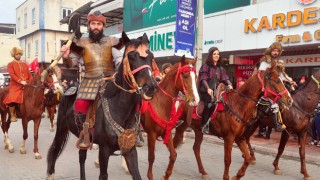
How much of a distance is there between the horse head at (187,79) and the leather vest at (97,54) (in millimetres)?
1365

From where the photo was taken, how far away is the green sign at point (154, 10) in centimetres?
1497

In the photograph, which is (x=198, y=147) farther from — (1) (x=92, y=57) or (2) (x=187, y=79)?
(1) (x=92, y=57)

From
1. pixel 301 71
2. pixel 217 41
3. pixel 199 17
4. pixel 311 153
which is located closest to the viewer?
pixel 311 153

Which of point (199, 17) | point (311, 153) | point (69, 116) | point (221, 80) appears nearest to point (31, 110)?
point (69, 116)

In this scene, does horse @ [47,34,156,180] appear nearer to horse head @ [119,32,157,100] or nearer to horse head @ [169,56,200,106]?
horse head @ [119,32,157,100]

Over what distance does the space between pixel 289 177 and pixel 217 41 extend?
8.08 metres

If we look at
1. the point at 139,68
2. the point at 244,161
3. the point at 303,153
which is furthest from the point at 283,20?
the point at 139,68

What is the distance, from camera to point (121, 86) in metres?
4.02

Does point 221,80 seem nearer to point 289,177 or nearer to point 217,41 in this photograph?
point 289,177

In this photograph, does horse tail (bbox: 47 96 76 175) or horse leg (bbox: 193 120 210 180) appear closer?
horse tail (bbox: 47 96 76 175)

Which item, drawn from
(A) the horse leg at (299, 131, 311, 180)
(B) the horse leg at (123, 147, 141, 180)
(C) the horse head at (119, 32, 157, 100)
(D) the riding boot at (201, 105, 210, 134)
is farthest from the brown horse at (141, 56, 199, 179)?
(A) the horse leg at (299, 131, 311, 180)

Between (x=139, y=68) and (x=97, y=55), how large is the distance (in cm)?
113

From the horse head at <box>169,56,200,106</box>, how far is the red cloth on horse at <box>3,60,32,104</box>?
15.5 ft

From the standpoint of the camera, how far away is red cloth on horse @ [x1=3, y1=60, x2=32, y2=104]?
845 centimetres
